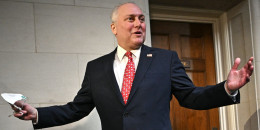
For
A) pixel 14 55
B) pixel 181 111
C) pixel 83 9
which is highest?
pixel 83 9

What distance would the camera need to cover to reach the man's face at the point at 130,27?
2.26 m

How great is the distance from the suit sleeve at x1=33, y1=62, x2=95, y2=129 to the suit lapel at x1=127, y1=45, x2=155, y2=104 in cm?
38

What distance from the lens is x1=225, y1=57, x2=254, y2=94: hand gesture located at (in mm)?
1725

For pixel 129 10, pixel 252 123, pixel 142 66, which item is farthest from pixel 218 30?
pixel 142 66

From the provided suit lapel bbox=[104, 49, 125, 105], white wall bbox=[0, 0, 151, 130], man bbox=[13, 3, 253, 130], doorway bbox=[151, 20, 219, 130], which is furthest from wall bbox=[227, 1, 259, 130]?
suit lapel bbox=[104, 49, 125, 105]

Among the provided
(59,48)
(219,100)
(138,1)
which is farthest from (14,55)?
(219,100)

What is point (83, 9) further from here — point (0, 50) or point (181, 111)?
point (181, 111)

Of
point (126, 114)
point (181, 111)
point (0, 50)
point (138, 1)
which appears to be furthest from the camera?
point (181, 111)

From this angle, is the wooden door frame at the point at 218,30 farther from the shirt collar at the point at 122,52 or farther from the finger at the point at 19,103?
the finger at the point at 19,103

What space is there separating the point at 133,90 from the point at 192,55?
1.98 metres

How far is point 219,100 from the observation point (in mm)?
1907

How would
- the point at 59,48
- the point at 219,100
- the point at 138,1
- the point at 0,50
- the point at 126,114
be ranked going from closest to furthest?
the point at 219,100 → the point at 126,114 → the point at 0,50 → the point at 59,48 → the point at 138,1

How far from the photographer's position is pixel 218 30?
13.1ft

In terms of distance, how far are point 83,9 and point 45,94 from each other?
83 cm
